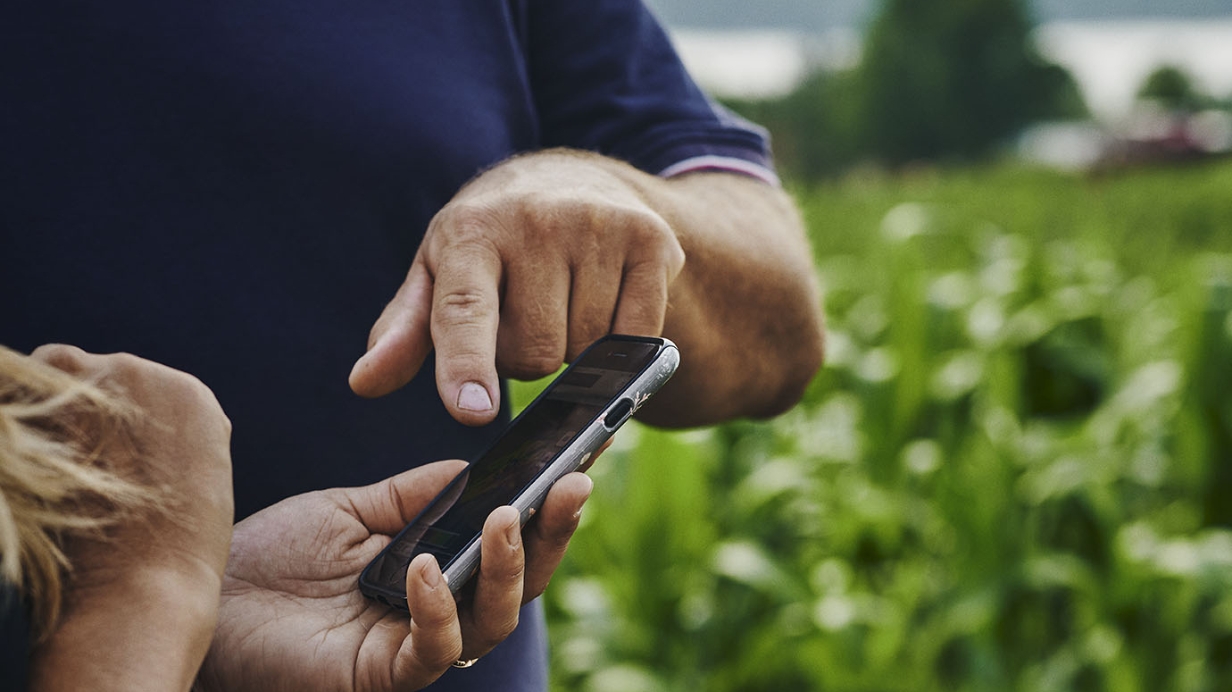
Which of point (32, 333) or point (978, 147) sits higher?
point (32, 333)

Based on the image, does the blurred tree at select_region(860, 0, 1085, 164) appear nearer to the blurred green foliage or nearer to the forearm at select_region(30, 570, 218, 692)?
the blurred green foliage

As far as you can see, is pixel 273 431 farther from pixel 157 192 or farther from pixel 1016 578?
pixel 1016 578

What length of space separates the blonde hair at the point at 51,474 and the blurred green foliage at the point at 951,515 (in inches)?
74.7

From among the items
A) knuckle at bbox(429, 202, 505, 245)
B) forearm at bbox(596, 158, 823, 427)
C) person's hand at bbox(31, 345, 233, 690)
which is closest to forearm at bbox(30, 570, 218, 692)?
person's hand at bbox(31, 345, 233, 690)

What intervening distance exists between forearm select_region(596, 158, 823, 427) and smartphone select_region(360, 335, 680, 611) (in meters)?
0.23

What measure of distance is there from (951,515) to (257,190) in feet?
6.73

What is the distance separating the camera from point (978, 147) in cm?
3011

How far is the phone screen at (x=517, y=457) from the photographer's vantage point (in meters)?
0.85

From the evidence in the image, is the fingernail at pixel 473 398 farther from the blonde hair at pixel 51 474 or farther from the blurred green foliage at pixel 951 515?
the blurred green foliage at pixel 951 515

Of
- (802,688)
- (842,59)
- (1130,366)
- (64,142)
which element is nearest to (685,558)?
(802,688)

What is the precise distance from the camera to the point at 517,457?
904 mm

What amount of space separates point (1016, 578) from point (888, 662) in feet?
1.22

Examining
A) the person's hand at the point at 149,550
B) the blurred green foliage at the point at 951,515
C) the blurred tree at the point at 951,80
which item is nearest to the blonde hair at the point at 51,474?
the person's hand at the point at 149,550

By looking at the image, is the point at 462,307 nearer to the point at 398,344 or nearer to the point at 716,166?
the point at 398,344
